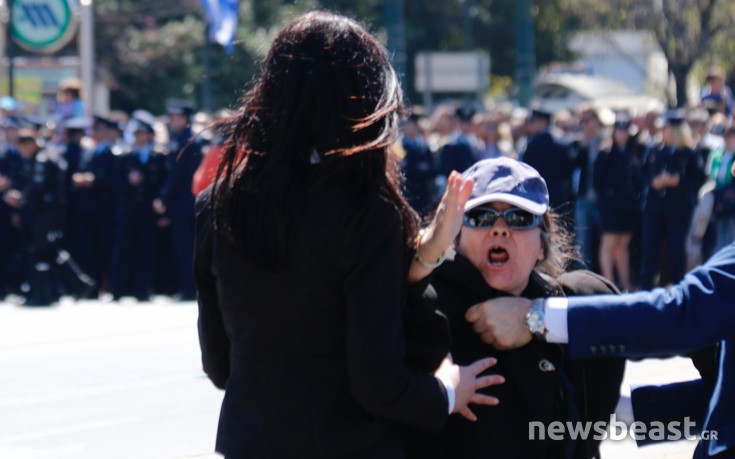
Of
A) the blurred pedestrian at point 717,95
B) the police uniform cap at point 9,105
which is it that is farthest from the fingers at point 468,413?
the blurred pedestrian at point 717,95

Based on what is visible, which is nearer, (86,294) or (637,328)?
(637,328)

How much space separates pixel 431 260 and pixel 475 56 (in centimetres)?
3013

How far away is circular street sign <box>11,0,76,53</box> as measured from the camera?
1980 cm

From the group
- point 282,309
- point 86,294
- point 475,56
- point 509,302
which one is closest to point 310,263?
point 282,309

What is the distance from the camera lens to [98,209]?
15.8 metres

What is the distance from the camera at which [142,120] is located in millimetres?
15547

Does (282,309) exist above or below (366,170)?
below

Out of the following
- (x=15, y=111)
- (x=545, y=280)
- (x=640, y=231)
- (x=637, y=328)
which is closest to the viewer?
(x=637, y=328)

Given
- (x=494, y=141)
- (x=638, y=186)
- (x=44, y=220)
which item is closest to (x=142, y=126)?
(x=44, y=220)

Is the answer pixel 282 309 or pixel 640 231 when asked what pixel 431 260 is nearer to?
pixel 282 309

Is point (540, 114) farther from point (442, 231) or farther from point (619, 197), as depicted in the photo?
point (442, 231)

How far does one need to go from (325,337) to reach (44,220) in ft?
41.0

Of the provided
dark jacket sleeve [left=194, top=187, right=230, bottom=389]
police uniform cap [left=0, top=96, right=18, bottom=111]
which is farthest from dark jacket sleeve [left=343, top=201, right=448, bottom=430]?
police uniform cap [left=0, top=96, right=18, bottom=111]

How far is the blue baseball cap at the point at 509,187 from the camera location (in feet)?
11.4
